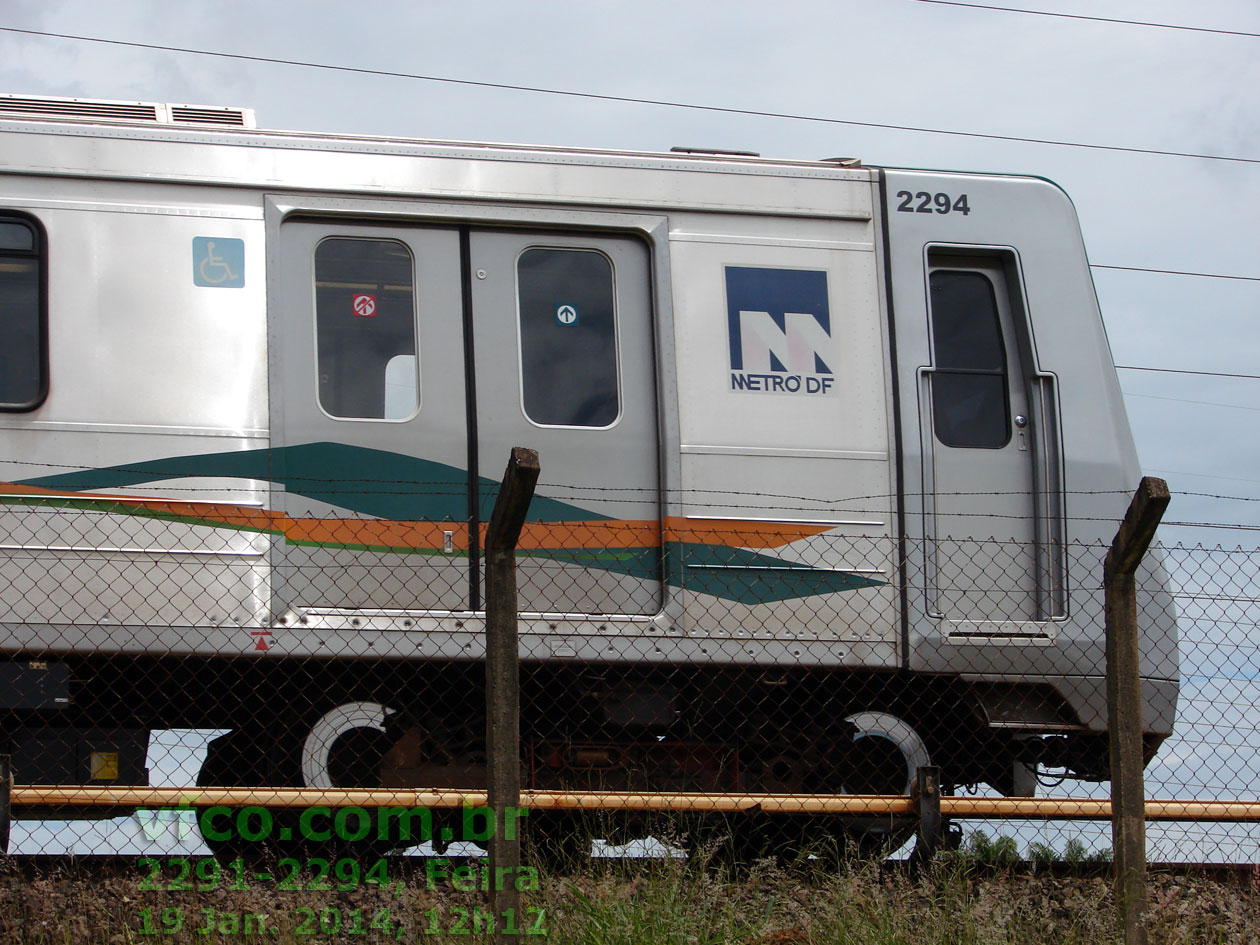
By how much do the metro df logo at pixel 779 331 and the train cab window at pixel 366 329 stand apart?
162 cm

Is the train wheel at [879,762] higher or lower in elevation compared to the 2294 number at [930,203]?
lower

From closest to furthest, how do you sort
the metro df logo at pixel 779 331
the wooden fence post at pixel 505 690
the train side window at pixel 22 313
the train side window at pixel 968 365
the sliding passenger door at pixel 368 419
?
the wooden fence post at pixel 505 690
the train side window at pixel 22 313
the sliding passenger door at pixel 368 419
the metro df logo at pixel 779 331
the train side window at pixel 968 365

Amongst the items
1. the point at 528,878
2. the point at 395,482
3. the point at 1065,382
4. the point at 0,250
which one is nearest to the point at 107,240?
the point at 0,250

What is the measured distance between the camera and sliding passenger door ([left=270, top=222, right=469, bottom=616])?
6004 mm

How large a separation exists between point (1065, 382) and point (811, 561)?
1.73 meters

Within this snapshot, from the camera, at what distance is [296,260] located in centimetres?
620

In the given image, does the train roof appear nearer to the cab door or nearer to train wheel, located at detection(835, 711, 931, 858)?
the cab door

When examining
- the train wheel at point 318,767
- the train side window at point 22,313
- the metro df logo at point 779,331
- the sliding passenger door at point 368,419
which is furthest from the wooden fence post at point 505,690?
the train side window at point 22,313

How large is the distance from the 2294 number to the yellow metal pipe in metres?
3.28

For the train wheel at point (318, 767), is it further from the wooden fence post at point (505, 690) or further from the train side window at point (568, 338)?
the wooden fence post at point (505, 690)

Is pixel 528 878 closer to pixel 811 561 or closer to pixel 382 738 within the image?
pixel 382 738

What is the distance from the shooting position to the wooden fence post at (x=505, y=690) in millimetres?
3852

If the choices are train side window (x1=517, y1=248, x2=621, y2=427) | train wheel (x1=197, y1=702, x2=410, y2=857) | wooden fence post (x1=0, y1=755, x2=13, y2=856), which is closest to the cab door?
train side window (x1=517, y1=248, x2=621, y2=427)

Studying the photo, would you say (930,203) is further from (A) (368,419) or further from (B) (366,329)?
(A) (368,419)
